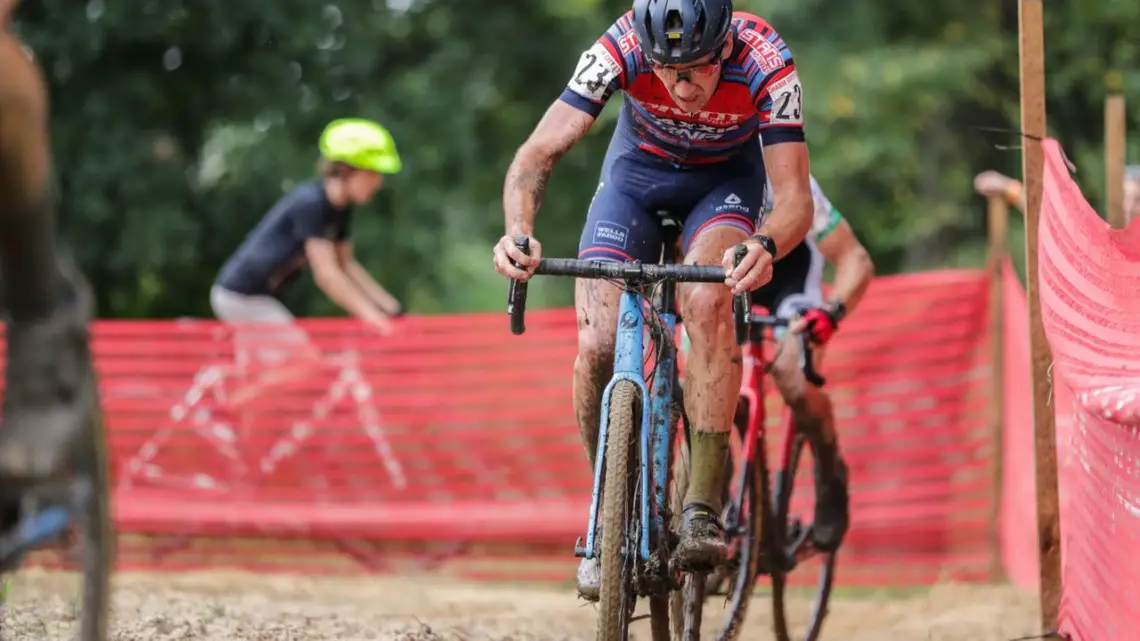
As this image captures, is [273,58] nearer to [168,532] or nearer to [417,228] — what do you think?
[417,228]

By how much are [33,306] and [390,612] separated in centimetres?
477

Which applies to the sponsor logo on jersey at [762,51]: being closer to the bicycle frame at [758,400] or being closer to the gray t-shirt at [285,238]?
the bicycle frame at [758,400]

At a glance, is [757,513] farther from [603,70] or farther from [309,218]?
[309,218]

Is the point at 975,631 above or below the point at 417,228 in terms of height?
below

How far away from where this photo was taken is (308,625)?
19.0ft

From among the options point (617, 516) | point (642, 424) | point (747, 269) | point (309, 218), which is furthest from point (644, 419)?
point (309, 218)

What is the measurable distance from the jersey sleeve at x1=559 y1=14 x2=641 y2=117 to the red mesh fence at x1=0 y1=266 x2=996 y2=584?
5.53m

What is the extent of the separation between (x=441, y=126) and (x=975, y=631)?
9748mm

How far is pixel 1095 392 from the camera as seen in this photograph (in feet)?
14.8

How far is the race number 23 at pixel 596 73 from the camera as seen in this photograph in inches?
190

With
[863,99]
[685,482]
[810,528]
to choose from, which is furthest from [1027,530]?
[863,99]

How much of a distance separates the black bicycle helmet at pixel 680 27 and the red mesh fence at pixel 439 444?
226 inches

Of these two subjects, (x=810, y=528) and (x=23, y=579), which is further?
(x=23, y=579)

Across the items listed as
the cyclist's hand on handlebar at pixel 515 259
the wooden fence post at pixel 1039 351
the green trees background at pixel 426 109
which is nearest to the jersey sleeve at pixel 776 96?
the cyclist's hand on handlebar at pixel 515 259
